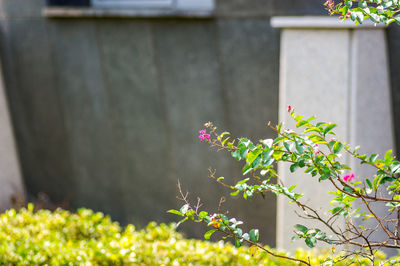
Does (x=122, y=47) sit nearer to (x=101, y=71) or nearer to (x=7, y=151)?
(x=101, y=71)

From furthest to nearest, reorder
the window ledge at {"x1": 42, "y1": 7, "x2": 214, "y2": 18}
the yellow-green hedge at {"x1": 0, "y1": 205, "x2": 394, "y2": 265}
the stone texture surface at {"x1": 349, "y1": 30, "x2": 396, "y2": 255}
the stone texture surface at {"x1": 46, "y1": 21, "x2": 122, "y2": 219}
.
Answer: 1. the stone texture surface at {"x1": 46, "y1": 21, "x2": 122, "y2": 219}
2. the window ledge at {"x1": 42, "y1": 7, "x2": 214, "y2": 18}
3. the stone texture surface at {"x1": 349, "y1": 30, "x2": 396, "y2": 255}
4. the yellow-green hedge at {"x1": 0, "y1": 205, "x2": 394, "y2": 265}

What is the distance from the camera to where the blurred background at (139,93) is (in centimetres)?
596

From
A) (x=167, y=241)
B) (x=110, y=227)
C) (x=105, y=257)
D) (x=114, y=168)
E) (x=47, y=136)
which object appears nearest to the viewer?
(x=105, y=257)

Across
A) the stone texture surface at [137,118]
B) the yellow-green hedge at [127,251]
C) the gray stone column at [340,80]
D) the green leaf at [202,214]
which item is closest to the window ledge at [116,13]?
the stone texture surface at [137,118]

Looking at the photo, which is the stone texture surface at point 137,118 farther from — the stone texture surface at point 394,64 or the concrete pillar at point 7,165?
the stone texture surface at point 394,64

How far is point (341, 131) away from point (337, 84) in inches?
16.0

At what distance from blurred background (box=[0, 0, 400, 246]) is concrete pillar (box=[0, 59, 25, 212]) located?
0.46ft

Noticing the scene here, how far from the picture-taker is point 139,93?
276 inches

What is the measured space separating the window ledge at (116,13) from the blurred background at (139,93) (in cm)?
1

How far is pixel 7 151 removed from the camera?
834 centimetres

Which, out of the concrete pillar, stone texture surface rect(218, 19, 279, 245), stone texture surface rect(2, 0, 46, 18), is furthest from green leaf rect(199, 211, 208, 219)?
the concrete pillar

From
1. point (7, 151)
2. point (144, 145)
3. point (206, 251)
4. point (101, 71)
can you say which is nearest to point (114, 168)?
point (144, 145)

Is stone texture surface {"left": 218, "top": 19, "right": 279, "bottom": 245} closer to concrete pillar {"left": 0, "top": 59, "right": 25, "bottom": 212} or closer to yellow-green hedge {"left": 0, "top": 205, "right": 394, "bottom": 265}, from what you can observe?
yellow-green hedge {"left": 0, "top": 205, "right": 394, "bottom": 265}

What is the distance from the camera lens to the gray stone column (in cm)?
498
